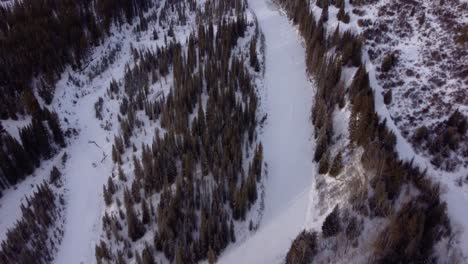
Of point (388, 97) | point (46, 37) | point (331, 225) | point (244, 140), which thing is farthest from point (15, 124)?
point (388, 97)

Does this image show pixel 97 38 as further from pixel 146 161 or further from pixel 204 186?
pixel 204 186

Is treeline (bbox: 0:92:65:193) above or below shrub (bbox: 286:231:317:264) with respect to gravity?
above

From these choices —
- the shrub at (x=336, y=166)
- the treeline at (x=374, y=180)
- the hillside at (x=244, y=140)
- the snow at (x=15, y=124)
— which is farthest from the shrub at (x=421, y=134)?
the snow at (x=15, y=124)

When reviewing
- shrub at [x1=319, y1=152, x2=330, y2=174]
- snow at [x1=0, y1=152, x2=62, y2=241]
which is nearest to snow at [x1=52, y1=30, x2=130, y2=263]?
snow at [x1=0, y1=152, x2=62, y2=241]

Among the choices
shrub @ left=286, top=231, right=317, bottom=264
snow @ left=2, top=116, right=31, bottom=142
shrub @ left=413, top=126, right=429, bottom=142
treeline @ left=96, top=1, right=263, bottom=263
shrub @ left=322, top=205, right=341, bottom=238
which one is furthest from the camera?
snow @ left=2, top=116, right=31, bottom=142

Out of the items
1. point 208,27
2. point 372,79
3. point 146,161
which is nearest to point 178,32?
point 208,27

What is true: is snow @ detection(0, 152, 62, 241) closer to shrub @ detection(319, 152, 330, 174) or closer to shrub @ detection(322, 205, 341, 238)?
shrub @ detection(322, 205, 341, 238)
